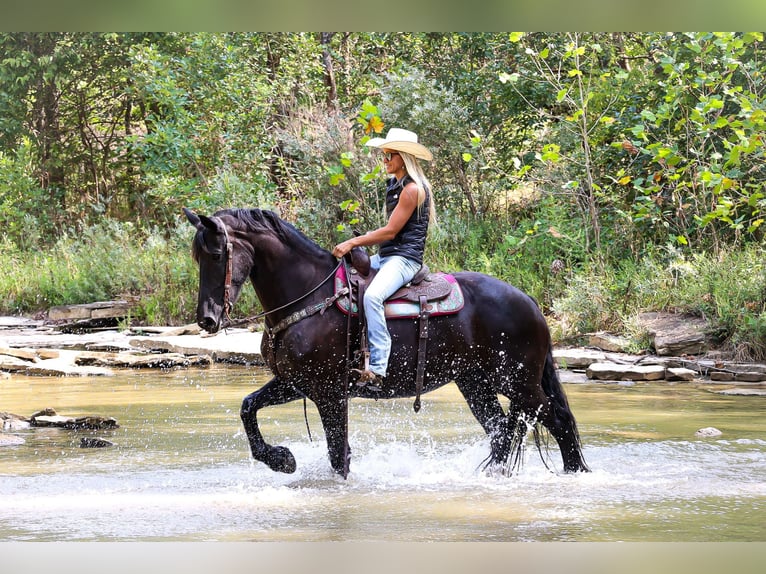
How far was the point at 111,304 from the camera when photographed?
16.3 m

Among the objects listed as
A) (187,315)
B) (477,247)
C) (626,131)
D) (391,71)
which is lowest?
(187,315)

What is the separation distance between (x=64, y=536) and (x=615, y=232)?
1100 cm

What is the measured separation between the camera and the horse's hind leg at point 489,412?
6.57 m

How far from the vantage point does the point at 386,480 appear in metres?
6.44

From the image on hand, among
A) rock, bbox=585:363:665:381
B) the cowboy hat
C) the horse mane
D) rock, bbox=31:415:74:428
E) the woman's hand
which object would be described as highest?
the cowboy hat

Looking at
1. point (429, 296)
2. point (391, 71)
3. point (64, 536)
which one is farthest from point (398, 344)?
point (391, 71)

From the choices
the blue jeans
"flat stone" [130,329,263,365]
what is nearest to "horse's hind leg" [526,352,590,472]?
the blue jeans

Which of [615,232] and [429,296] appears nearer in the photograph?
[429,296]

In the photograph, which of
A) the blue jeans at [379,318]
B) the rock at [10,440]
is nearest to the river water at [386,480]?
Result: the rock at [10,440]

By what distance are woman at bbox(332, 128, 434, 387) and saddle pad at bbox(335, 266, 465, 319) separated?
0.10 meters

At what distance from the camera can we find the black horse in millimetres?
5953

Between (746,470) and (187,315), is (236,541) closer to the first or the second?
(746,470)

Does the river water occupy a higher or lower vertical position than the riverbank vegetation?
lower

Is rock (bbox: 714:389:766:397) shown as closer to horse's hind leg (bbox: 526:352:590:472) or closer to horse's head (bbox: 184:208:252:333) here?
horse's hind leg (bbox: 526:352:590:472)
